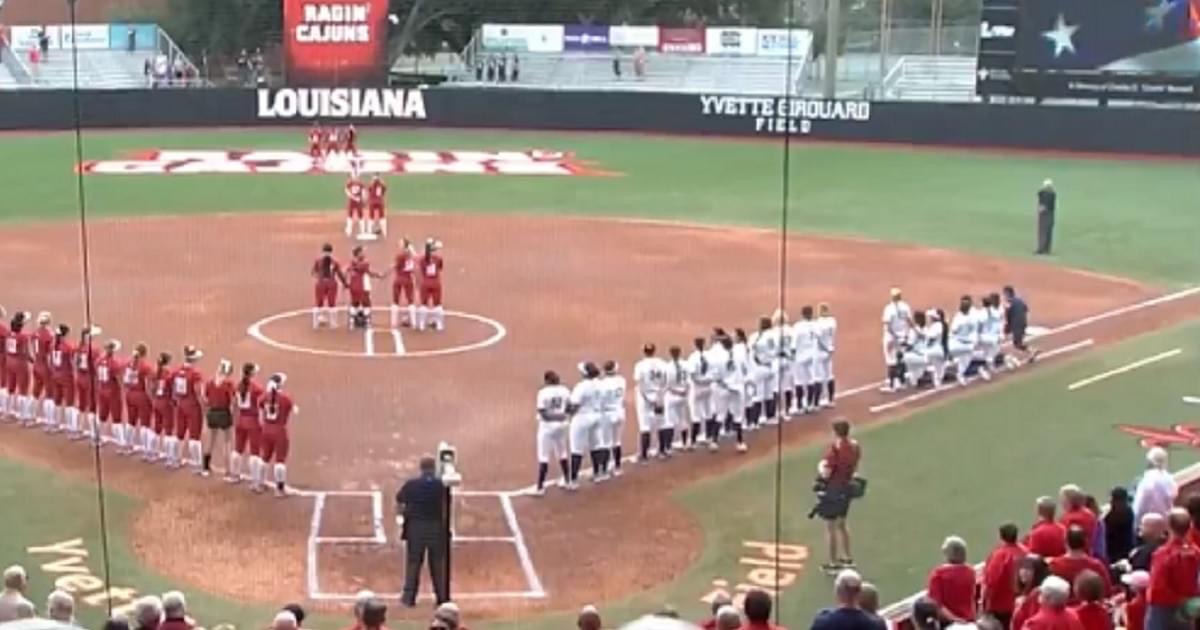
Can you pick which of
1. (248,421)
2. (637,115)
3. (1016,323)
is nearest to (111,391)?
(248,421)

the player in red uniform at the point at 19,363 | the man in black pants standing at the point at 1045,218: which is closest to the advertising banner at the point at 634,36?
the man in black pants standing at the point at 1045,218

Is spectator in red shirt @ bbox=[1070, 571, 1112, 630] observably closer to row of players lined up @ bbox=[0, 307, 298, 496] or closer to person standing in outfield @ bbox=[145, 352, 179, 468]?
row of players lined up @ bbox=[0, 307, 298, 496]

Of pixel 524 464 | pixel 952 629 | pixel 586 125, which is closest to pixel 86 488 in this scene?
pixel 524 464

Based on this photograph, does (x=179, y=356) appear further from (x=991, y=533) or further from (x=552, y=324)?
(x=991, y=533)

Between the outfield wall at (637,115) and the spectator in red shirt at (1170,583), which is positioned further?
the outfield wall at (637,115)

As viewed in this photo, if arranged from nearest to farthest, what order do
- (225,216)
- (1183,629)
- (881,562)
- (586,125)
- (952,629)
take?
(952,629), (1183,629), (881,562), (225,216), (586,125)

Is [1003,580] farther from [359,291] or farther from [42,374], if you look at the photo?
[359,291]

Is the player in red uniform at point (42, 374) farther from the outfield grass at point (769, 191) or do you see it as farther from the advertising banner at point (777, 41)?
the advertising banner at point (777, 41)

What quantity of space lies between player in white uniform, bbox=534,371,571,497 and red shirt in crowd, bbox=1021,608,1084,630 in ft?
27.1

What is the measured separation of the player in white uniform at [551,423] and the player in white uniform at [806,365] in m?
4.17

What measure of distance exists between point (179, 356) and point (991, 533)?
11648mm

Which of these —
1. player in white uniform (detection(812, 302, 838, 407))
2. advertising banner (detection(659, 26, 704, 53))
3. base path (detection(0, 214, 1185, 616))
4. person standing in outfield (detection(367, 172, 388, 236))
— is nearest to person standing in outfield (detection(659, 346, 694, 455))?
base path (detection(0, 214, 1185, 616))

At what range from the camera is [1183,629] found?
944cm

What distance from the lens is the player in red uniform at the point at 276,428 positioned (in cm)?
1623
